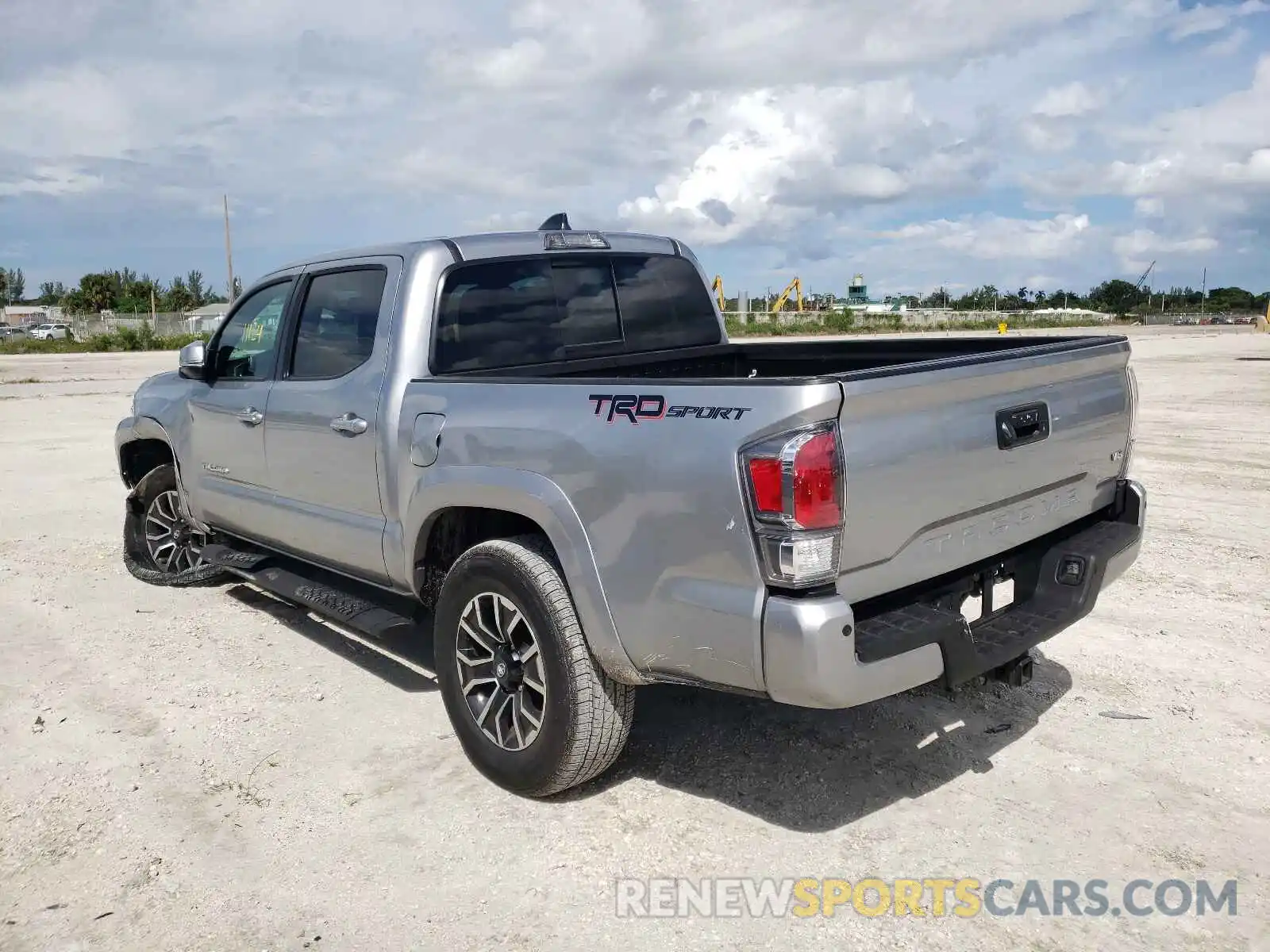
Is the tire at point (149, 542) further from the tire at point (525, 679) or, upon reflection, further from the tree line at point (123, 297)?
the tree line at point (123, 297)

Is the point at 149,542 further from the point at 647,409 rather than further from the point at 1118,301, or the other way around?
the point at 1118,301

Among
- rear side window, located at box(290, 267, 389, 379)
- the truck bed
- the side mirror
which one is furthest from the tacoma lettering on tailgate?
the side mirror

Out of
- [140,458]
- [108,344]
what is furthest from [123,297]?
[140,458]

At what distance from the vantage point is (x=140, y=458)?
267 inches

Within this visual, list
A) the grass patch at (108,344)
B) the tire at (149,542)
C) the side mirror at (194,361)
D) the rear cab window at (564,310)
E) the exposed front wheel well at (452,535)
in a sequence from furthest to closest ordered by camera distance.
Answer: the grass patch at (108,344) < the tire at (149,542) < the side mirror at (194,361) < the rear cab window at (564,310) < the exposed front wheel well at (452,535)

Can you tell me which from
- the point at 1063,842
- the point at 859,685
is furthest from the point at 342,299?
the point at 1063,842

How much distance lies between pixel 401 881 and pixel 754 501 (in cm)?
159

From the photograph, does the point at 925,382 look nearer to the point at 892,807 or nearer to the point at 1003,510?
the point at 1003,510

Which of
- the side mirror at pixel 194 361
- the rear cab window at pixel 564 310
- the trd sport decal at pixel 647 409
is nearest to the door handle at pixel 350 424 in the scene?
the rear cab window at pixel 564 310

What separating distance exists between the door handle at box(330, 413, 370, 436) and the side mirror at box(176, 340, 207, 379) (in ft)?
5.20

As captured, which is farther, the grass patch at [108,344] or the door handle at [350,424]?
the grass patch at [108,344]

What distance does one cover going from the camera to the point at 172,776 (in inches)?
151

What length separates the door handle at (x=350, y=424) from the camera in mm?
4172

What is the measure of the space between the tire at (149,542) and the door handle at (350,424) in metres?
2.39
